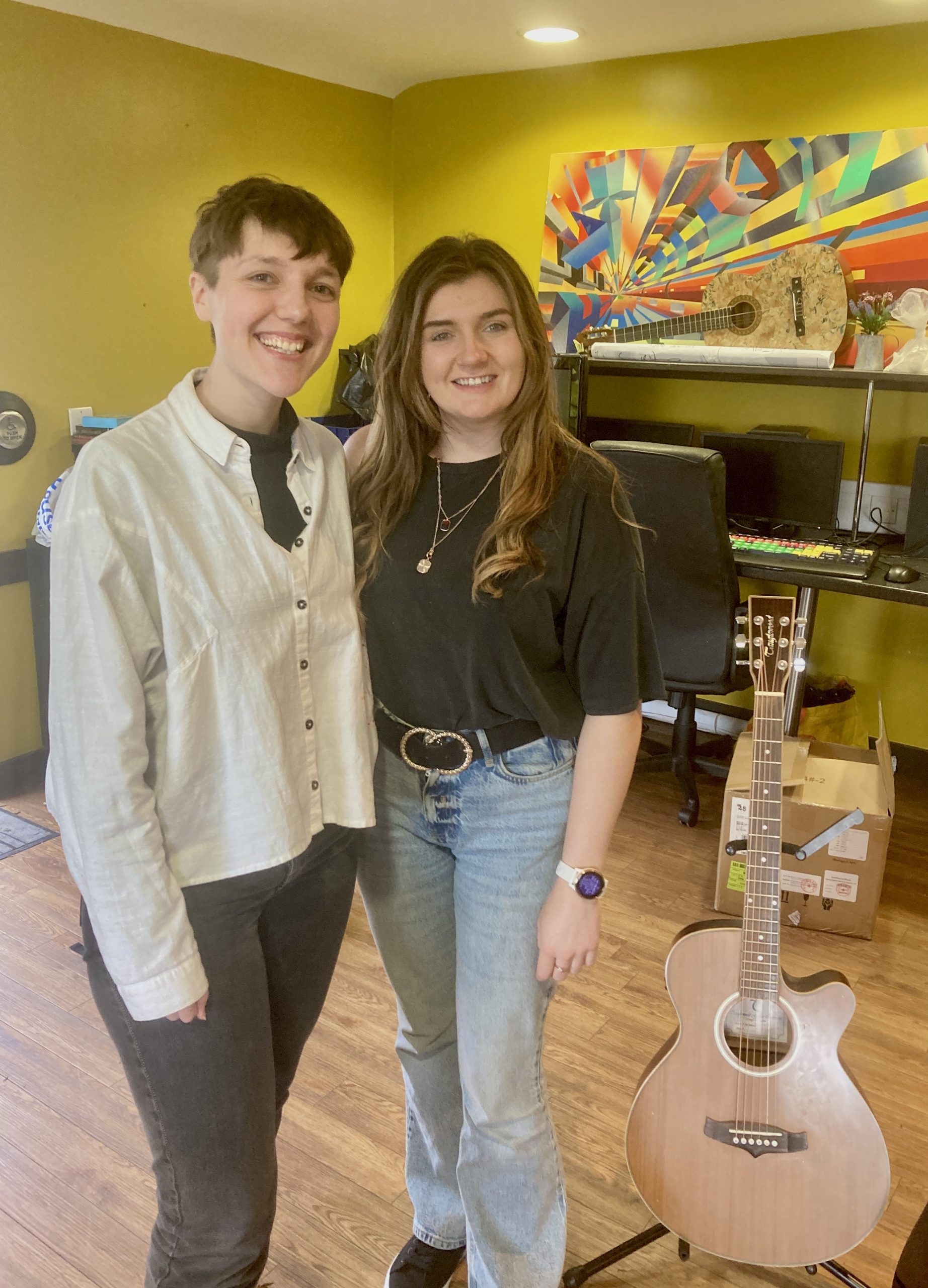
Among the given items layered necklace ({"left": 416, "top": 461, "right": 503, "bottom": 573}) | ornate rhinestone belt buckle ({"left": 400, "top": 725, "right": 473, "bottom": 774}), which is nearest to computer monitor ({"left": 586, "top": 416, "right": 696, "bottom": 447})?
layered necklace ({"left": 416, "top": 461, "right": 503, "bottom": 573})

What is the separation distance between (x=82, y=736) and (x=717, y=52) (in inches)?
122

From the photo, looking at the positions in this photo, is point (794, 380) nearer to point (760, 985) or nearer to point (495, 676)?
point (760, 985)

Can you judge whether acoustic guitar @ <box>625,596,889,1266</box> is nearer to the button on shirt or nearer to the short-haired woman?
the short-haired woman

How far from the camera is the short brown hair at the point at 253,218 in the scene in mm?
1025

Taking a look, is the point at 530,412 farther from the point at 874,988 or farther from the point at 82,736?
the point at 874,988

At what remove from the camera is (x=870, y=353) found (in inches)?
114

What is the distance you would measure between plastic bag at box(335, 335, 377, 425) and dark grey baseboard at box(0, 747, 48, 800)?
1.61m

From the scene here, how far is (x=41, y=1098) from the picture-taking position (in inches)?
74.0

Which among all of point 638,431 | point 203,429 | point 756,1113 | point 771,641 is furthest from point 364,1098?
point 638,431

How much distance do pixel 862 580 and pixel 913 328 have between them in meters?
0.83

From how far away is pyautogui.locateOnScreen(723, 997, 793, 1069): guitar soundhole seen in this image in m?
1.45

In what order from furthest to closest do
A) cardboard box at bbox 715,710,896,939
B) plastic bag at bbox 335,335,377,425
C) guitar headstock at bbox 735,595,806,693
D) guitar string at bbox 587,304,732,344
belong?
1. plastic bag at bbox 335,335,377,425
2. guitar string at bbox 587,304,732,344
3. cardboard box at bbox 715,710,896,939
4. guitar headstock at bbox 735,595,806,693

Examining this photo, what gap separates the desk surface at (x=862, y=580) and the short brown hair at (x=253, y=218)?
190cm

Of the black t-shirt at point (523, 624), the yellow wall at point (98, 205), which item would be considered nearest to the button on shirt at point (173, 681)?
the black t-shirt at point (523, 624)
